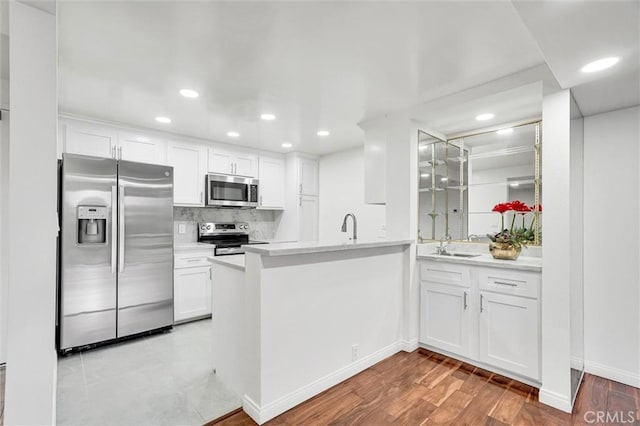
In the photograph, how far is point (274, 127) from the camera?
377 cm

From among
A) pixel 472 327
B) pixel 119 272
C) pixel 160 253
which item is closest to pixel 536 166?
pixel 472 327

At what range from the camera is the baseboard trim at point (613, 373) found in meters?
2.41

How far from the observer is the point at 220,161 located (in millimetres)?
4457

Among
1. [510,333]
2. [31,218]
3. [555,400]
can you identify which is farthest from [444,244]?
[31,218]

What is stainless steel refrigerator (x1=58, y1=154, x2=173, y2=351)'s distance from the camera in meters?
2.91

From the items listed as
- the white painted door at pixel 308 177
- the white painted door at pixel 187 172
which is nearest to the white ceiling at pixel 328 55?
the white painted door at pixel 187 172

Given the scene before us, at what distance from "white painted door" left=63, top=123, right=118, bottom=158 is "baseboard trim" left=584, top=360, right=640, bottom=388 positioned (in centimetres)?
507

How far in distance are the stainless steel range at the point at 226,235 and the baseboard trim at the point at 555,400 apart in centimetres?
343

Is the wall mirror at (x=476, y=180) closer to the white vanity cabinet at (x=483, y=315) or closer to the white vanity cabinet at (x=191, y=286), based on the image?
the white vanity cabinet at (x=483, y=315)

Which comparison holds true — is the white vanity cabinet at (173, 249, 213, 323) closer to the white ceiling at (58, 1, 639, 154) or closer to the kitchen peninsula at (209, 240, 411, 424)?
the kitchen peninsula at (209, 240, 411, 424)

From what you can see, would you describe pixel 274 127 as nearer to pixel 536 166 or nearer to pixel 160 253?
pixel 160 253

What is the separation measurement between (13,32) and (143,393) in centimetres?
227

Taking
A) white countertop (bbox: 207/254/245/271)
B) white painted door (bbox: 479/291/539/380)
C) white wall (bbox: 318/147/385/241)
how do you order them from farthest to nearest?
white wall (bbox: 318/147/385/241)
white painted door (bbox: 479/291/539/380)
white countertop (bbox: 207/254/245/271)

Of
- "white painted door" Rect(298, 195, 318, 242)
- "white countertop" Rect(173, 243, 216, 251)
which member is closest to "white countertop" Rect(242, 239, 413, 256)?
"white countertop" Rect(173, 243, 216, 251)
